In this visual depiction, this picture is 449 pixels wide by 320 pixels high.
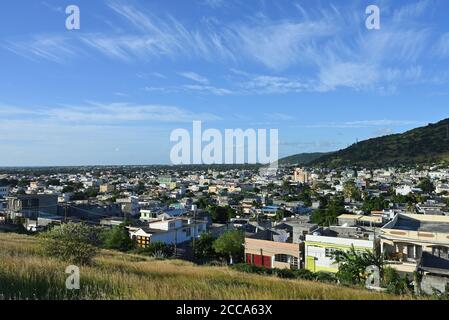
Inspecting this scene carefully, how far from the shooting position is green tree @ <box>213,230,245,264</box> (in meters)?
28.9

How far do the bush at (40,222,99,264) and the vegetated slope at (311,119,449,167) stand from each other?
133 metres

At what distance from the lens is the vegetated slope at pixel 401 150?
13300cm

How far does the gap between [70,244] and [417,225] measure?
74.8 feet

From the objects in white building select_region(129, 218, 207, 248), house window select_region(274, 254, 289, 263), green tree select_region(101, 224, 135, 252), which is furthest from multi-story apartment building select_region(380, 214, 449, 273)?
green tree select_region(101, 224, 135, 252)

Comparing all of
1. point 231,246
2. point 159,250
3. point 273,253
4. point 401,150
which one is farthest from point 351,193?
point 401,150

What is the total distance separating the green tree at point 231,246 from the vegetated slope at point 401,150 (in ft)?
382

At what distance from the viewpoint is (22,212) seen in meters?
50.6

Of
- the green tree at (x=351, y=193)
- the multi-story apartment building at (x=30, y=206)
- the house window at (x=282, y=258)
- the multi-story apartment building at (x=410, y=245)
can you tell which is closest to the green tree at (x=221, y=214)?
the multi-story apartment building at (x=30, y=206)

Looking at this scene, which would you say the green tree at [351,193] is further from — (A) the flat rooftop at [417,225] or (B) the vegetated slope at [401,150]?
(B) the vegetated slope at [401,150]

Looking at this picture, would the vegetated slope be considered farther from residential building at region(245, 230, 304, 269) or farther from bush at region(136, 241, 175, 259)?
bush at region(136, 241, 175, 259)

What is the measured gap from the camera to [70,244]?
1188cm

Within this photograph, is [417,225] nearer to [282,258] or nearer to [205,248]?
[282,258]

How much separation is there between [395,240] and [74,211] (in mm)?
42927
